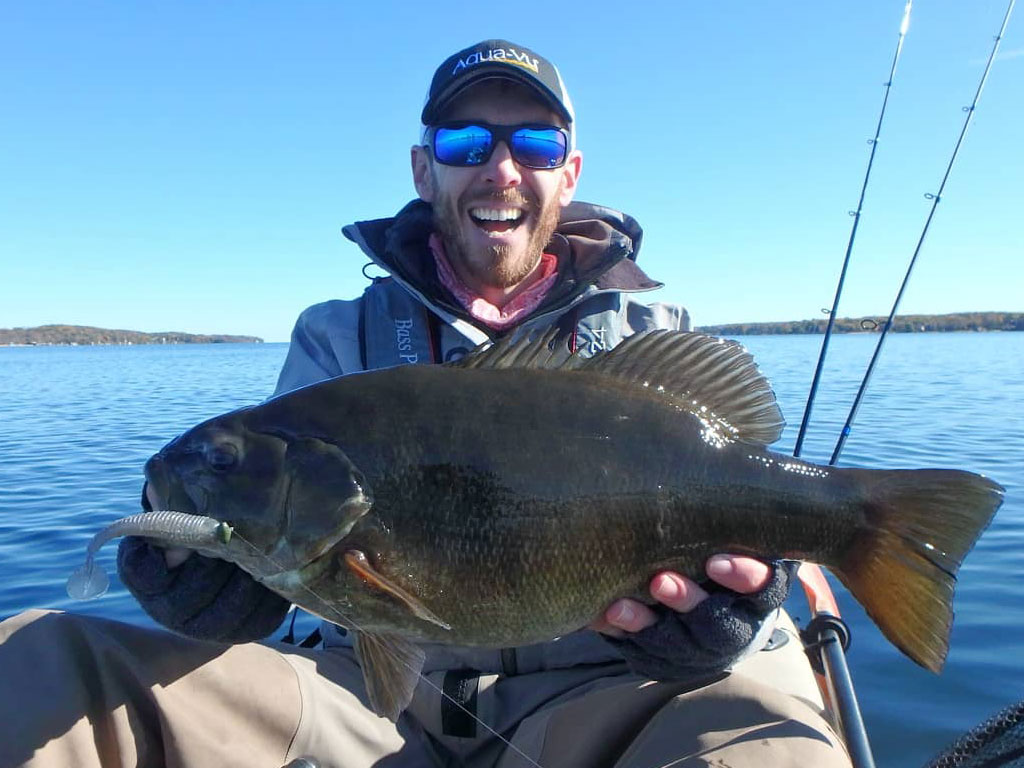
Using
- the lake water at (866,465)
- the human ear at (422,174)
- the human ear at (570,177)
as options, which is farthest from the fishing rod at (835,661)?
the human ear at (422,174)

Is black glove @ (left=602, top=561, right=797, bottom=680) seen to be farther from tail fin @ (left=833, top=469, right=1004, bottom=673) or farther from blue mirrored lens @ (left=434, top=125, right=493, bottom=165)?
blue mirrored lens @ (left=434, top=125, right=493, bottom=165)

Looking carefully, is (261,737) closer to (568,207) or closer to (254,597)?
(254,597)

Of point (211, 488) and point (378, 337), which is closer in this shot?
point (211, 488)

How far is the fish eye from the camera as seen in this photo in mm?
2416

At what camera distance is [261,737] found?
113 inches

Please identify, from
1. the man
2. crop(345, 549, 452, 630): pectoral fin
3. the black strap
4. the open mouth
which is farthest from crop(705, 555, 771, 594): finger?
the open mouth

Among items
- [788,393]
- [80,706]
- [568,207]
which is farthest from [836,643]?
[788,393]

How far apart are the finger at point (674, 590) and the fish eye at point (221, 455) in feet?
4.84

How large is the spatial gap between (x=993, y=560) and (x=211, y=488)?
7.67m

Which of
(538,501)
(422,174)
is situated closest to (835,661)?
(538,501)

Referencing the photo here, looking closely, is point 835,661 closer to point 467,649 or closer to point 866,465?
point 467,649

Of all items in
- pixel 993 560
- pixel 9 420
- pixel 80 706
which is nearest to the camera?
pixel 80 706

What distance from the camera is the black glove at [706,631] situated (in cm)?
256

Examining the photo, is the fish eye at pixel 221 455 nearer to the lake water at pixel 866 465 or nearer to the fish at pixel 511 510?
the fish at pixel 511 510
